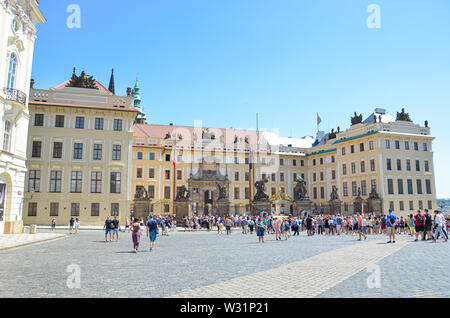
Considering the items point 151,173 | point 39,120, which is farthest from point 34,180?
point 151,173

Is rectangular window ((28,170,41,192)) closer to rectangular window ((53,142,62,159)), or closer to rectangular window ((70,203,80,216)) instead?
rectangular window ((53,142,62,159))

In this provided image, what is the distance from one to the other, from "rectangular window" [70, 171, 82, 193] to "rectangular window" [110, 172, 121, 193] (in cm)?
364

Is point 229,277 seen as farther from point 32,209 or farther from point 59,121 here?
point 59,121

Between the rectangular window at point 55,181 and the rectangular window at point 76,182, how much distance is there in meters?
1.40

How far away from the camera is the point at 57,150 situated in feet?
132

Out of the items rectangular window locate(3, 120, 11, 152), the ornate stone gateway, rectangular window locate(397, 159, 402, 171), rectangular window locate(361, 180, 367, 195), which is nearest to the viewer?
rectangular window locate(3, 120, 11, 152)

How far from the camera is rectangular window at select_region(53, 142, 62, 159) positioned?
4016 cm

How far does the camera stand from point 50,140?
131ft

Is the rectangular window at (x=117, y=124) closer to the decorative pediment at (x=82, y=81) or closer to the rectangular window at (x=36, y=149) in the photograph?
the decorative pediment at (x=82, y=81)

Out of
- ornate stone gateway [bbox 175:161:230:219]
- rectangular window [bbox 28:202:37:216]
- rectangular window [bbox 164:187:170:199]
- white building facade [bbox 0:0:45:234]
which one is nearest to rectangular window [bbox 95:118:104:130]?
rectangular window [bbox 28:202:37:216]

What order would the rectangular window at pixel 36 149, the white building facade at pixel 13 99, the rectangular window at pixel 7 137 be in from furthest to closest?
the rectangular window at pixel 36 149, the rectangular window at pixel 7 137, the white building facade at pixel 13 99

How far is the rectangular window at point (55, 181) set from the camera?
3944 cm

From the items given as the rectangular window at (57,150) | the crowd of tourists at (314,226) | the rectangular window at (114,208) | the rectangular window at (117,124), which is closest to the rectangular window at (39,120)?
the rectangular window at (57,150)
